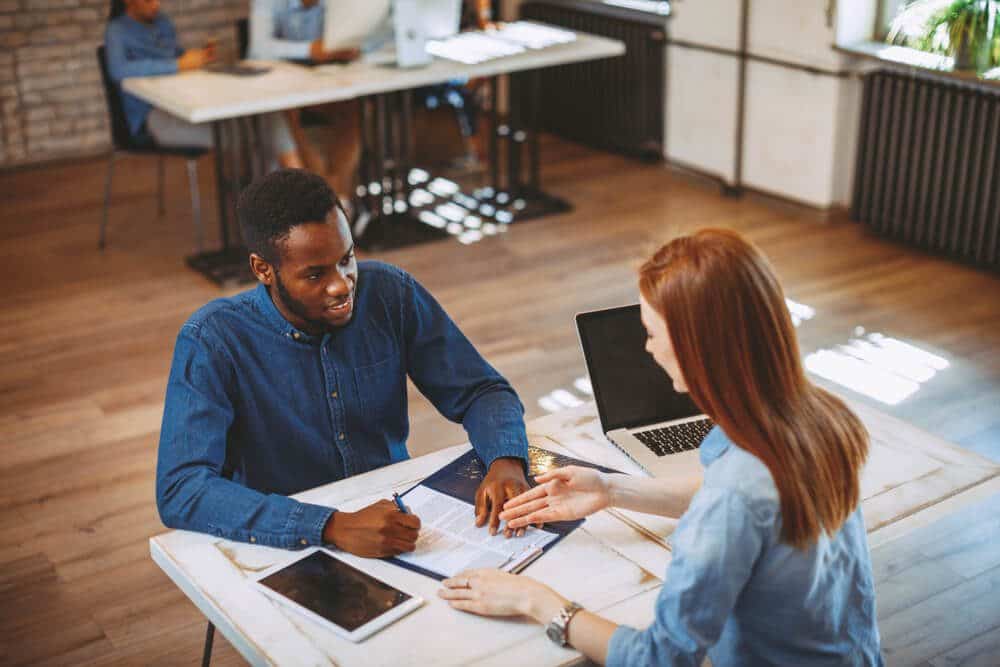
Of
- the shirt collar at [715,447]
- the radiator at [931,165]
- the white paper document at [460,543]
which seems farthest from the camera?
the radiator at [931,165]

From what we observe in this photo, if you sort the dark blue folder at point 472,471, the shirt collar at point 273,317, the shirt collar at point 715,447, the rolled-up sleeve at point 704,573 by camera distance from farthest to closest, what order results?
the shirt collar at point 273,317, the dark blue folder at point 472,471, the shirt collar at point 715,447, the rolled-up sleeve at point 704,573

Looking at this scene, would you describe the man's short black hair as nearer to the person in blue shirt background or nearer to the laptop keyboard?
the laptop keyboard

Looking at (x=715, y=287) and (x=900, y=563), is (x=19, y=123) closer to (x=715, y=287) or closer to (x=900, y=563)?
(x=900, y=563)

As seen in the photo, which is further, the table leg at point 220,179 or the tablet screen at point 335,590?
the table leg at point 220,179

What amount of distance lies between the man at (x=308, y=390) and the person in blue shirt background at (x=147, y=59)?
3250 millimetres

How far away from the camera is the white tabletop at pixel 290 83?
4.53 m

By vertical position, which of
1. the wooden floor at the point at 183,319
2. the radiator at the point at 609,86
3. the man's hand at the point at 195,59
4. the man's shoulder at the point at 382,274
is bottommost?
the wooden floor at the point at 183,319

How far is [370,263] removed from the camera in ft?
7.29

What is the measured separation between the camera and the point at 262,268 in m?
2.06

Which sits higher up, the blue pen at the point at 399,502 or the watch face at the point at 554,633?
the watch face at the point at 554,633

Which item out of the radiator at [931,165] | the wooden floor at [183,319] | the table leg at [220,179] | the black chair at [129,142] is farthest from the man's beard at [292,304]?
the radiator at [931,165]

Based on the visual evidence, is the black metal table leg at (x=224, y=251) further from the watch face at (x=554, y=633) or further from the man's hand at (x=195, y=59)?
the watch face at (x=554, y=633)

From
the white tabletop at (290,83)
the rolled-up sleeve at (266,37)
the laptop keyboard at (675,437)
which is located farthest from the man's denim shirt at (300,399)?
the rolled-up sleeve at (266,37)

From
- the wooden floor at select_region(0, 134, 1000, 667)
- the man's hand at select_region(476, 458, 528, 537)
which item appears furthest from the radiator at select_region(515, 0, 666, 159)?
the man's hand at select_region(476, 458, 528, 537)
